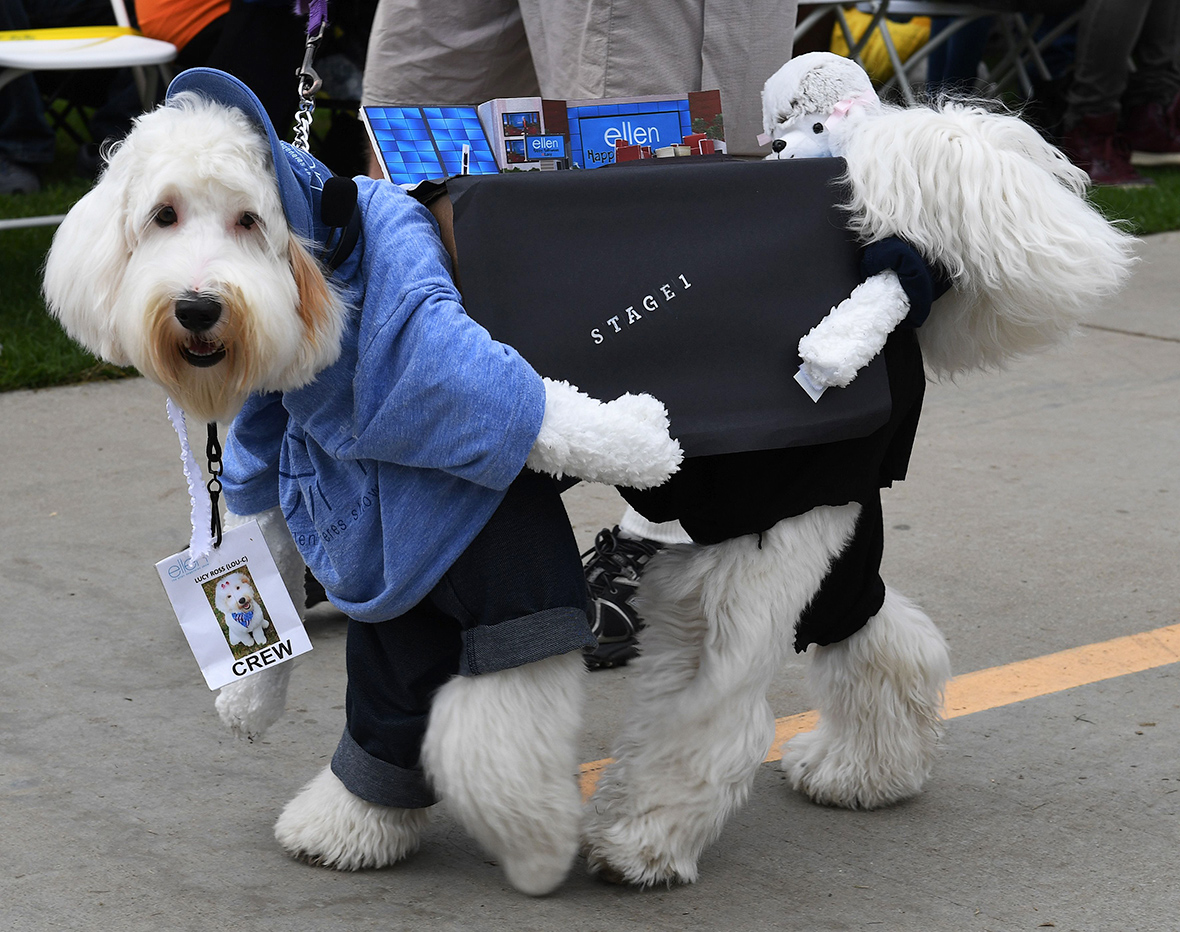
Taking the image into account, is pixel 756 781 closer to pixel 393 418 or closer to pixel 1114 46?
pixel 393 418

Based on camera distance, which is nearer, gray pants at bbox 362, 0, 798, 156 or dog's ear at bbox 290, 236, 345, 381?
dog's ear at bbox 290, 236, 345, 381

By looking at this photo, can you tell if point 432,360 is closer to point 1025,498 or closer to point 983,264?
point 983,264

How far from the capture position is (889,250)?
7.32 ft

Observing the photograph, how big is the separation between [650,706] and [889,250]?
85 cm

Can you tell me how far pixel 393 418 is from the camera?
2.07 meters

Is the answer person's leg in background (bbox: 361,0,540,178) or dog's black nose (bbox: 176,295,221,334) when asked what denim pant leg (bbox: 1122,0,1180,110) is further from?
dog's black nose (bbox: 176,295,221,334)

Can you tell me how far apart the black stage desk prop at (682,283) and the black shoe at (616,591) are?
3.81 ft

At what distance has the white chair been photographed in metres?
5.80

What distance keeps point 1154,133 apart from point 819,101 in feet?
25.3

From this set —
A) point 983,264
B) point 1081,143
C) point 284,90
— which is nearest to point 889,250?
point 983,264

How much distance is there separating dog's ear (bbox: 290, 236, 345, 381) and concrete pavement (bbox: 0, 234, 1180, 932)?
0.91m

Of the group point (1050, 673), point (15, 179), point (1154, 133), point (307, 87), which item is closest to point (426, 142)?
point (307, 87)

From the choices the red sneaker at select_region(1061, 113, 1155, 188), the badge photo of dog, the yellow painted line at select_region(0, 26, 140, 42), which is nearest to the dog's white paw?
the badge photo of dog

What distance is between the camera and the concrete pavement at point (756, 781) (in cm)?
233
